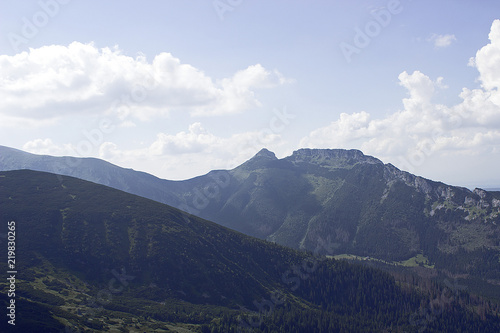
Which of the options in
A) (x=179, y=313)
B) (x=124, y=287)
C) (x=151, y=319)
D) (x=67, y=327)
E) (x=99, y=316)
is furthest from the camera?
(x=124, y=287)

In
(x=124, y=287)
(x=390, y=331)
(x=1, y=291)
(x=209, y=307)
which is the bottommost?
(x=390, y=331)

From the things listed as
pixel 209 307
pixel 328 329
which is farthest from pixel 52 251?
pixel 328 329

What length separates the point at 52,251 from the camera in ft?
628

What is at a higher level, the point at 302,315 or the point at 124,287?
the point at 124,287

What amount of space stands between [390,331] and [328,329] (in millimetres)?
41372

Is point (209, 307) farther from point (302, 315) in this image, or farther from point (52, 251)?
point (52, 251)

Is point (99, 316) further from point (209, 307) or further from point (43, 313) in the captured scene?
point (209, 307)

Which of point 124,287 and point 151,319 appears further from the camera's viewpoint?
point 124,287

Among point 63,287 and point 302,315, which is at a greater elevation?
point 63,287

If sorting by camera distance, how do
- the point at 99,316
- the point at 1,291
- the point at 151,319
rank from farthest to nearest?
1. the point at 151,319
2. the point at 99,316
3. the point at 1,291

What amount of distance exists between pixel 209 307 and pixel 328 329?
6930 cm

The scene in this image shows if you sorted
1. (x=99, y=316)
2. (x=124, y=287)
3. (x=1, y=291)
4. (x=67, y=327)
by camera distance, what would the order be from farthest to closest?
(x=124, y=287)
(x=99, y=316)
(x=1, y=291)
(x=67, y=327)

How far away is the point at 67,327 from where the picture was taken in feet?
389

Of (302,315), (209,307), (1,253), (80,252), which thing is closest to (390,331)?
(302,315)
